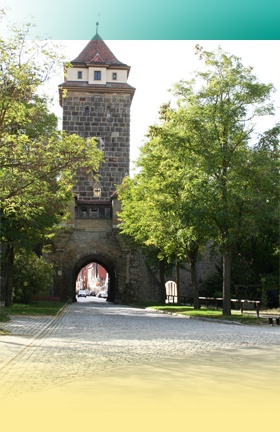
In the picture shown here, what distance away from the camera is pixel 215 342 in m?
13.9

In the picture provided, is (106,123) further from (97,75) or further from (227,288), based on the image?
(227,288)

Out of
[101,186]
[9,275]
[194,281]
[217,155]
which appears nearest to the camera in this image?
[217,155]

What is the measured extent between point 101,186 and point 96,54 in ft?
42.0

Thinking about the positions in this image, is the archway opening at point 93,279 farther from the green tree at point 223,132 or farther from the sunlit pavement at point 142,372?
the sunlit pavement at point 142,372

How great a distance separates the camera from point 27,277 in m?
33.8

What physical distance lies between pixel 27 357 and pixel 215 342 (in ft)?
15.9

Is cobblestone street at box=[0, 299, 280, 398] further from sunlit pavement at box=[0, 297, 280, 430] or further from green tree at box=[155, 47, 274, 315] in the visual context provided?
green tree at box=[155, 47, 274, 315]

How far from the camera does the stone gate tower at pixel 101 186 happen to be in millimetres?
48094

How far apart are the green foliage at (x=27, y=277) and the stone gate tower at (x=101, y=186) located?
473 inches

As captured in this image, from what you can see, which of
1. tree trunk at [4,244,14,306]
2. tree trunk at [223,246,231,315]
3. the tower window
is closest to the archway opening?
the tower window

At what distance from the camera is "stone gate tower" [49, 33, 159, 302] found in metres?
48.1

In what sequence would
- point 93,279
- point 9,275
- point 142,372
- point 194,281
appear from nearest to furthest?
point 142,372, point 9,275, point 194,281, point 93,279

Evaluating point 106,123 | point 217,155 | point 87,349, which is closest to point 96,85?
point 106,123

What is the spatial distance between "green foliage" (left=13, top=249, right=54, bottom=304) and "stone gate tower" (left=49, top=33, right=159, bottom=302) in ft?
39.4
